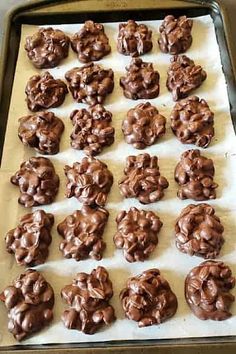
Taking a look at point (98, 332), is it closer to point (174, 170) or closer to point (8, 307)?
point (8, 307)

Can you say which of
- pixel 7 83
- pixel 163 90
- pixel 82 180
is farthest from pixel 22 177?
pixel 163 90

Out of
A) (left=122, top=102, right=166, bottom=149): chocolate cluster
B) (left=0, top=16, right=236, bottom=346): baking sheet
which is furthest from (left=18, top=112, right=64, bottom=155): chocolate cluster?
(left=122, top=102, right=166, bottom=149): chocolate cluster

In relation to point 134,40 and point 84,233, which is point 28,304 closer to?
point 84,233

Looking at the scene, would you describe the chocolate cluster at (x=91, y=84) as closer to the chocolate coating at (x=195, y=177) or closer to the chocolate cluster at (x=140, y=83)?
the chocolate cluster at (x=140, y=83)

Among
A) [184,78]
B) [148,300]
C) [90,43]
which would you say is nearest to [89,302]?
[148,300]

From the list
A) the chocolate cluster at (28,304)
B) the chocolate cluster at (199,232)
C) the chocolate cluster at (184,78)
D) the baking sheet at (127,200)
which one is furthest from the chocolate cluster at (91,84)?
the chocolate cluster at (28,304)
